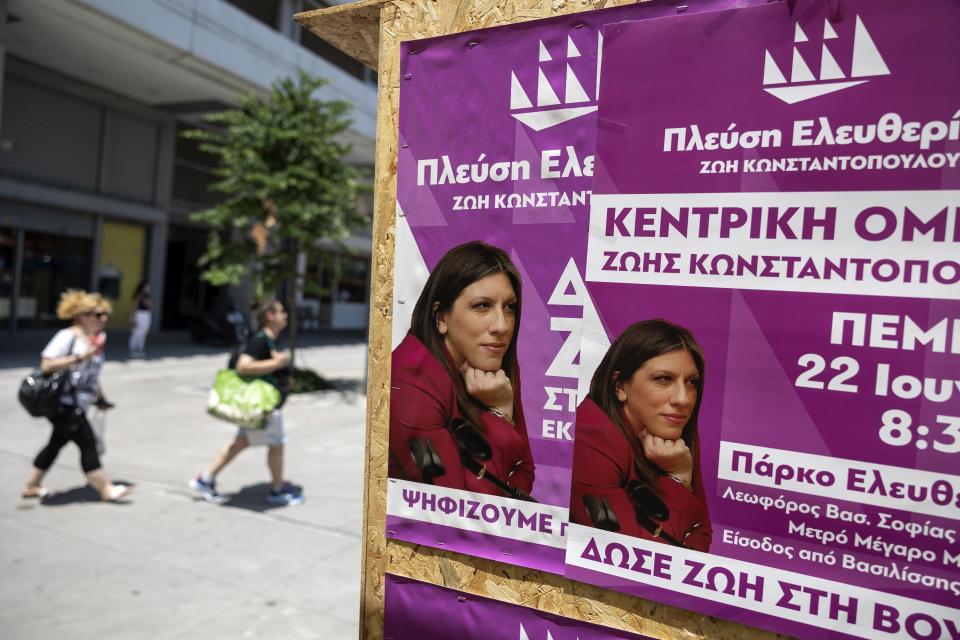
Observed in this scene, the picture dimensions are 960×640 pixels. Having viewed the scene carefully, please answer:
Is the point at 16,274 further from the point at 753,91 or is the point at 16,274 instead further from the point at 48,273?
the point at 753,91

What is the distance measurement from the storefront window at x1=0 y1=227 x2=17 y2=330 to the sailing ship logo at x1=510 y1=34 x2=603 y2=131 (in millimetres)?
18263

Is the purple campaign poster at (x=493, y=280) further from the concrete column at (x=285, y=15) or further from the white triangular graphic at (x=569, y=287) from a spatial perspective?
the concrete column at (x=285, y=15)

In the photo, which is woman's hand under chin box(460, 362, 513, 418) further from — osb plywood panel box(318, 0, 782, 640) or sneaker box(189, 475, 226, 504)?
sneaker box(189, 475, 226, 504)

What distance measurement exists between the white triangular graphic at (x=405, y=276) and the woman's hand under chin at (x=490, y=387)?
0.96 ft

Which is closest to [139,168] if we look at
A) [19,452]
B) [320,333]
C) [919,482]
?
[320,333]

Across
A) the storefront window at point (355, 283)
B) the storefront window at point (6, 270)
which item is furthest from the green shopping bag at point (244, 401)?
the storefront window at point (355, 283)

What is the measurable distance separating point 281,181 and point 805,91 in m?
11.0

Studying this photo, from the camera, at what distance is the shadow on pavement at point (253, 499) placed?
600 cm

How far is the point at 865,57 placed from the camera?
1.69 m

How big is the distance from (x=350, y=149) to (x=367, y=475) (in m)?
11.4

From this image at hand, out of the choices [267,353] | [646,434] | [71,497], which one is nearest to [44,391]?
[71,497]

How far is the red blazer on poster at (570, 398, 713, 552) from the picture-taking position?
1949mm

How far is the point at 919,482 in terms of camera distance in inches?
65.4

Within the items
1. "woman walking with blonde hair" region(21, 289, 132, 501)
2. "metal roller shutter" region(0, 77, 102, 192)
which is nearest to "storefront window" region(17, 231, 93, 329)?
"metal roller shutter" region(0, 77, 102, 192)
